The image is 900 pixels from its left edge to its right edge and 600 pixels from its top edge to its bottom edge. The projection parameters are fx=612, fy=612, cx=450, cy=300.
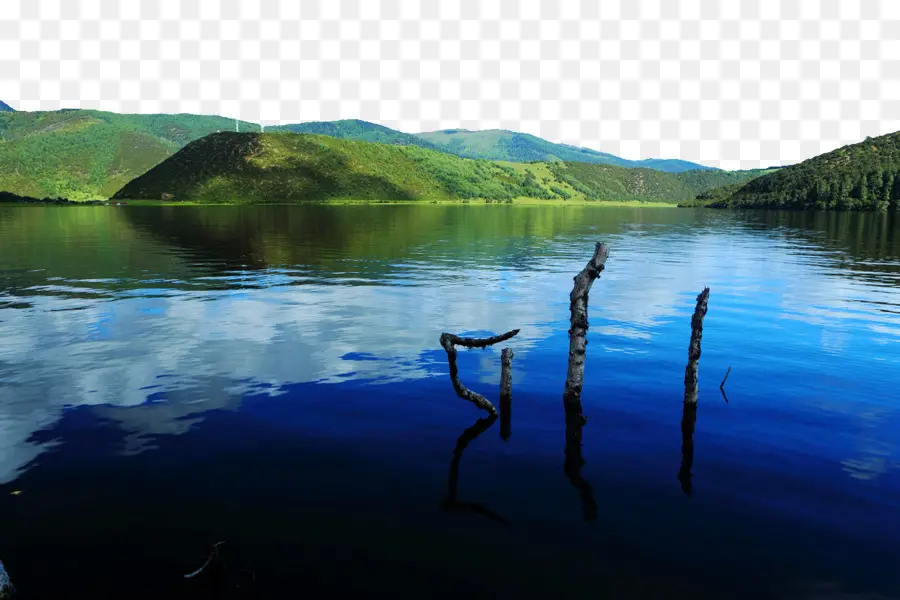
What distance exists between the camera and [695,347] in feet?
62.4

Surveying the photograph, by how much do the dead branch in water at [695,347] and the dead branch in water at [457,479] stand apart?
648cm

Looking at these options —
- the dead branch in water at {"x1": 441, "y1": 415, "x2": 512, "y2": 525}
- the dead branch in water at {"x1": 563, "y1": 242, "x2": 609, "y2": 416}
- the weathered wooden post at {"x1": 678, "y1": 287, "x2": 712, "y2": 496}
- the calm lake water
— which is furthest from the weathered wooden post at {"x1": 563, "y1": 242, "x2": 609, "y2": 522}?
the weathered wooden post at {"x1": 678, "y1": 287, "x2": 712, "y2": 496}

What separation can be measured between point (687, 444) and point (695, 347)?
298 centimetres

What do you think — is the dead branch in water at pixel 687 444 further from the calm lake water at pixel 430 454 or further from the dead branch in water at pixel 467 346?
the dead branch in water at pixel 467 346

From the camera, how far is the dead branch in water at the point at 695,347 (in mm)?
19000

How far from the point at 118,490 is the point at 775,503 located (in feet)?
53.7

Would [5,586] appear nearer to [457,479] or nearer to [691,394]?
[457,479]

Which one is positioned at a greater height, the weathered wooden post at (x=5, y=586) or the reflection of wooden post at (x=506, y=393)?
the reflection of wooden post at (x=506, y=393)

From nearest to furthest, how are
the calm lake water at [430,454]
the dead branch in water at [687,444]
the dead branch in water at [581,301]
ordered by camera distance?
the calm lake water at [430,454] < the dead branch in water at [687,444] < the dead branch in water at [581,301]

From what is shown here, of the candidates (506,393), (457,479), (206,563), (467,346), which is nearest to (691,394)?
(506,393)

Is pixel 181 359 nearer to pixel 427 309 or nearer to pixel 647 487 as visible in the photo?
pixel 427 309

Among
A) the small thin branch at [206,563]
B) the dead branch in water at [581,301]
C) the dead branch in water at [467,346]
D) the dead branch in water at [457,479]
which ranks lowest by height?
the dead branch in water at [457,479]

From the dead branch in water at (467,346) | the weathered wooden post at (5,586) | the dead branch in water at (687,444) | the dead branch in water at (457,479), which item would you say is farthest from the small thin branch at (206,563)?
the dead branch in water at (687,444)

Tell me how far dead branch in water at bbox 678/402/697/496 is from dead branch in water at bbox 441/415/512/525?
209 inches
